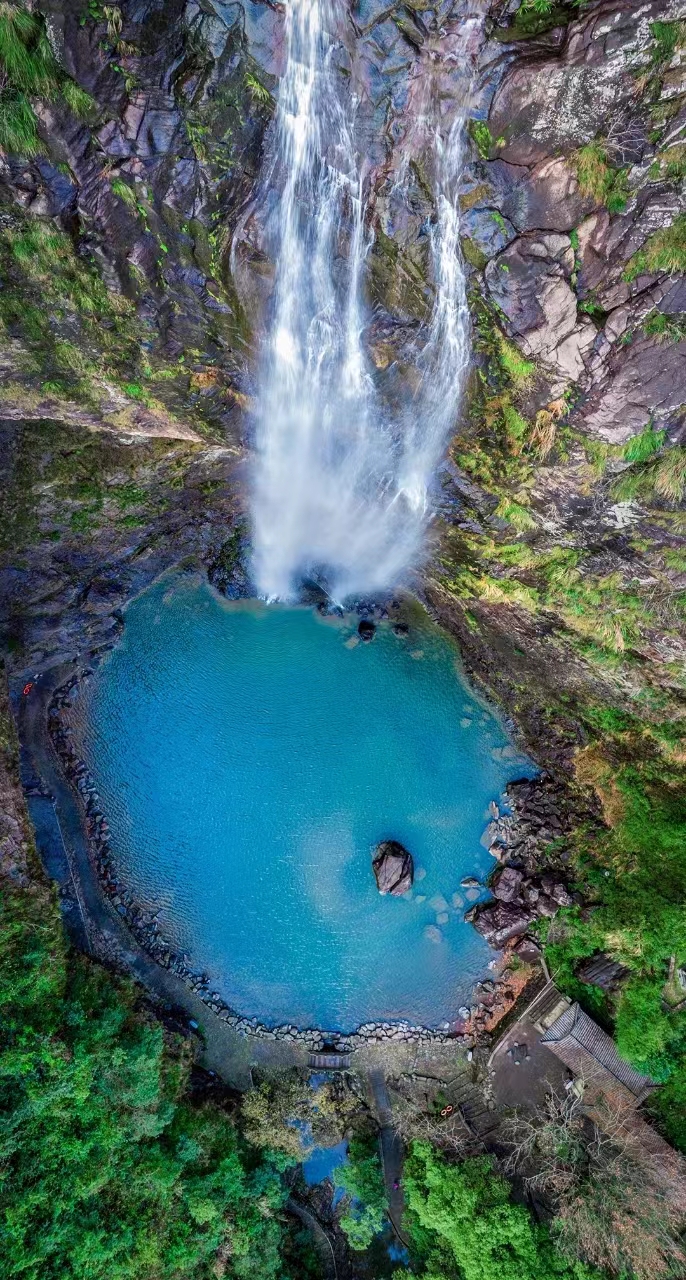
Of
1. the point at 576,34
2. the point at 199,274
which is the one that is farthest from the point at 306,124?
the point at 576,34

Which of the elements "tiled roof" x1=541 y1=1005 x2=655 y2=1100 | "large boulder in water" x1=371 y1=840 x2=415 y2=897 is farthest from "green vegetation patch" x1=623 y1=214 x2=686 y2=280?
"tiled roof" x1=541 y1=1005 x2=655 y2=1100

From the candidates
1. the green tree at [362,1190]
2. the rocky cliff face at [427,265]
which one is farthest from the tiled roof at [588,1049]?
the rocky cliff face at [427,265]

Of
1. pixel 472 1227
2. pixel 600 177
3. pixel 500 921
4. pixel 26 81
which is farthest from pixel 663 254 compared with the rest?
pixel 472 1227

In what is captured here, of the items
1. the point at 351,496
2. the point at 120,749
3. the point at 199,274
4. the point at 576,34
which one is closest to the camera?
the point at 576,34

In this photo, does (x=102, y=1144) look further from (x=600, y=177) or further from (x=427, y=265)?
(x=600, y=177)

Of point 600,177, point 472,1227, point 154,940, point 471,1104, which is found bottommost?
point 154,940

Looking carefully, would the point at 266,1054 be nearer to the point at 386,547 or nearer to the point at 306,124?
the point at 386,547

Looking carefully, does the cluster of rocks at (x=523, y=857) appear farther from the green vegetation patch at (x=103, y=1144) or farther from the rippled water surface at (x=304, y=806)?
the green vegetation patch at (x=103, y=1144)
